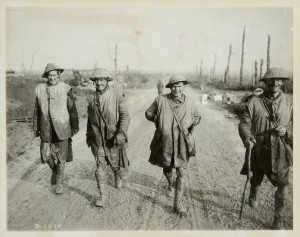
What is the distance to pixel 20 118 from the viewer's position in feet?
24.9

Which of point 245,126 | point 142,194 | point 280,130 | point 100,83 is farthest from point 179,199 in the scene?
point 100,83

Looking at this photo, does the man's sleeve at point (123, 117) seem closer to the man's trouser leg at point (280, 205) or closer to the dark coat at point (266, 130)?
the dark coat at point (266, 130)

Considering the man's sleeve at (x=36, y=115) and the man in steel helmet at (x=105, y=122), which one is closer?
the man in steel helmet at (x=105, y=122)

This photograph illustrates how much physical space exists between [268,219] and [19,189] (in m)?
4.51

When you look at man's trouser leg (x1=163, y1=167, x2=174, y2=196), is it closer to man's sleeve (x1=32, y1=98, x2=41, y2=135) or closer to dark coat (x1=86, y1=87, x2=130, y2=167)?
dark coat (x1=86, y1=87, x2=130, y2=167)

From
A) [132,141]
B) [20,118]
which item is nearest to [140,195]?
[132,141]

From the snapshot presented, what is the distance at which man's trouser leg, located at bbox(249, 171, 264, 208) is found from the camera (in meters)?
6.55

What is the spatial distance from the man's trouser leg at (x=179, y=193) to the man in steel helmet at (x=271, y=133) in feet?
3.82

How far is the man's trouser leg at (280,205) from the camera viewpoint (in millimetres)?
6371

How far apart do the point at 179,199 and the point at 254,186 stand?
132 centimetres

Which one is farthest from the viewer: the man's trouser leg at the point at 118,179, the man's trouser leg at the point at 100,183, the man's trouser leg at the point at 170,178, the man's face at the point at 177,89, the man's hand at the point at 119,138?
the man's trouser leg at the point at 118,179

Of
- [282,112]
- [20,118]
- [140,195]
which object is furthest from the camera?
[20,118]

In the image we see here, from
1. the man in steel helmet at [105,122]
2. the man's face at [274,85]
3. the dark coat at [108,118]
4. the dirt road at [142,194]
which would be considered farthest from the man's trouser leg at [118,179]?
the man's face at [274,85]

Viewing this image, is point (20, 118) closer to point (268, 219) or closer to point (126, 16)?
point (126, 16)
